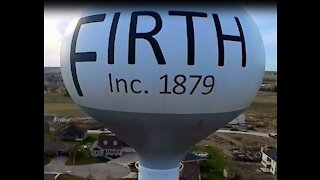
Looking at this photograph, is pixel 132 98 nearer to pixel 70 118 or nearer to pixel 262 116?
pixel 70 118

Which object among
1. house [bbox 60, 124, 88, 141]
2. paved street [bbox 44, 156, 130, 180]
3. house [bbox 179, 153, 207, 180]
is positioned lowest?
paved street [bbox 44, 156, 130, 180]

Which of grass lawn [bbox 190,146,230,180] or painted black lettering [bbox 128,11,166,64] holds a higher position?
painted black lettering [bbox 128,11,166,64]

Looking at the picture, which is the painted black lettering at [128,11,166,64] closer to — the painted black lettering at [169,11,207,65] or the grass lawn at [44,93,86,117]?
the painted black lettering at [169,11,207,65]

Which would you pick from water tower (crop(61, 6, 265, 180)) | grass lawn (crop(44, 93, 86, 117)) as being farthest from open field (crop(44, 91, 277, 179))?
water tower (crop(61, 6, 265, 180))

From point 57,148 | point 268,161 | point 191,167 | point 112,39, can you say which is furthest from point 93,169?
point 112,39

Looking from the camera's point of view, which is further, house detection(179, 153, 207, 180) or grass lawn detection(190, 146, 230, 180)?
grass lawn detection(190, 146, 230, 180)

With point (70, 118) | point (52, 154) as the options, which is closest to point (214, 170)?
point (52, 154)
